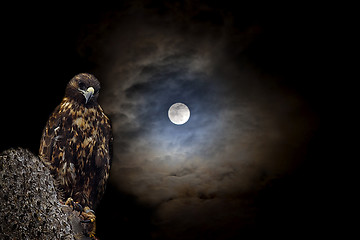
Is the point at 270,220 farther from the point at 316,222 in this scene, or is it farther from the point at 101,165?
the point at 101,165

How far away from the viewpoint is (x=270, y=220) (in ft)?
10.3

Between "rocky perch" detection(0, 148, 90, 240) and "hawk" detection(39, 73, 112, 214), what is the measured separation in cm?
13

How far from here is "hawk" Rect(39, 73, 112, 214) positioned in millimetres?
2283

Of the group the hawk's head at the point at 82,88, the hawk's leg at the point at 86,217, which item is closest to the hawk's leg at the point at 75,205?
the hawk's leg at the point at 86,217

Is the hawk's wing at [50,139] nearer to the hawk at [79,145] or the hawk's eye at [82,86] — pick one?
the hawk at [79,145]

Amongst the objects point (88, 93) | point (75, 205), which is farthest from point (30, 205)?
point (88, 93)

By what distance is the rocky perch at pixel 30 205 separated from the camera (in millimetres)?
1856

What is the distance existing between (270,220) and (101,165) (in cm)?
156

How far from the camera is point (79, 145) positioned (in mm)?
2357

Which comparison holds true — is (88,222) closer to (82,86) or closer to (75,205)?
(75,205)

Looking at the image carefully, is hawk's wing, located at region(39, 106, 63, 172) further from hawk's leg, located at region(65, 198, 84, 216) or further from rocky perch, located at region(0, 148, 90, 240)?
hawk's leg, located at region(65, 198, 84, 216)

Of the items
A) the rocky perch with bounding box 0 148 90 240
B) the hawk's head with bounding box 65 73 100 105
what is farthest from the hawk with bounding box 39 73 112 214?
the rocky perch with bounding box 0 148 90 240

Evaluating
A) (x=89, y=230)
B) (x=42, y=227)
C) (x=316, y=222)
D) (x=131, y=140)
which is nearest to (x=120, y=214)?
(x=131, y=140)

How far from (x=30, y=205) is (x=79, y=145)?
53 cm
